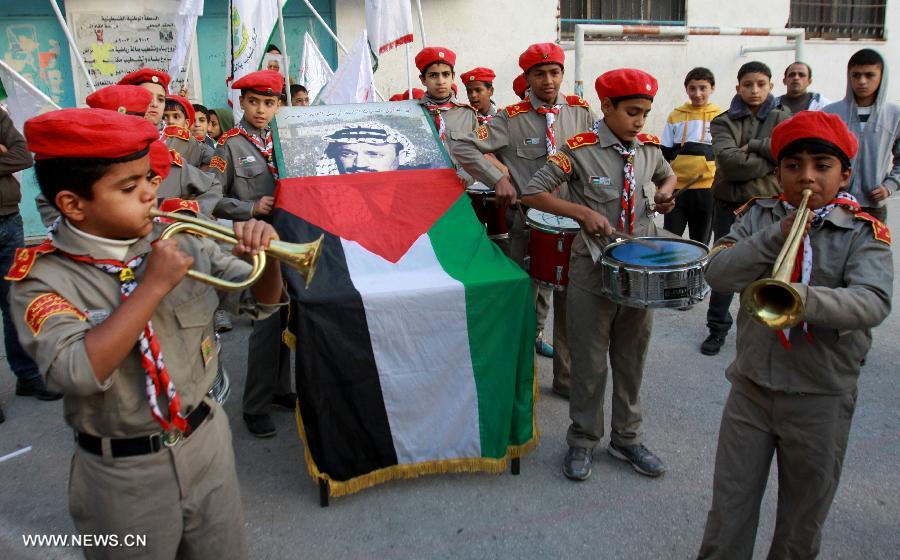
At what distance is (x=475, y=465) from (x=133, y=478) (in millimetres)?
1856

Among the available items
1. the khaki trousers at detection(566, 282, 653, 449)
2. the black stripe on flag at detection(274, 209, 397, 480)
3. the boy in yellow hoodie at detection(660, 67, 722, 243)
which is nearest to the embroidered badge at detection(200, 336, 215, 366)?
the black stripe on flag at detection(274, 209, 397, 480)

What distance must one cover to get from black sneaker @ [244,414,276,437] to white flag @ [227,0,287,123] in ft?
9.64

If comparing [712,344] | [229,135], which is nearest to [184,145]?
[229,135]

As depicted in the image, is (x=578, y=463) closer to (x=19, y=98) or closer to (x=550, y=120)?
(x=550, y=120)

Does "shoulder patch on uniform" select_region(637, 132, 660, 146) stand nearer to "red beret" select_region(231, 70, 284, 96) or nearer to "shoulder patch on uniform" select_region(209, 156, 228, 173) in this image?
"red beret" select_region(231, 70, 284, 96)

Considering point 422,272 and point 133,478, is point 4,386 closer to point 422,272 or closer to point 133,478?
point 422,272

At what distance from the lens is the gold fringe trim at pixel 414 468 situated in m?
3.22

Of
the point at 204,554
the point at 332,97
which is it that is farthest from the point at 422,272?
the point at 332,97

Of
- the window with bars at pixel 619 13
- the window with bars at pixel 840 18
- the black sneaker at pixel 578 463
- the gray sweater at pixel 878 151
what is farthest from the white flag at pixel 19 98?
the window with bars at pixel 840 18

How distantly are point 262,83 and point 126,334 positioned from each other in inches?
118

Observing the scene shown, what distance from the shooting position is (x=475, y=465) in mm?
3389

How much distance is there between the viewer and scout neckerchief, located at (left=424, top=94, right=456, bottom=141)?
5.39 meters

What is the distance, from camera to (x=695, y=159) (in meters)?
5.92

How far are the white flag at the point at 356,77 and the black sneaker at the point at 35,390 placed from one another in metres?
3.81
